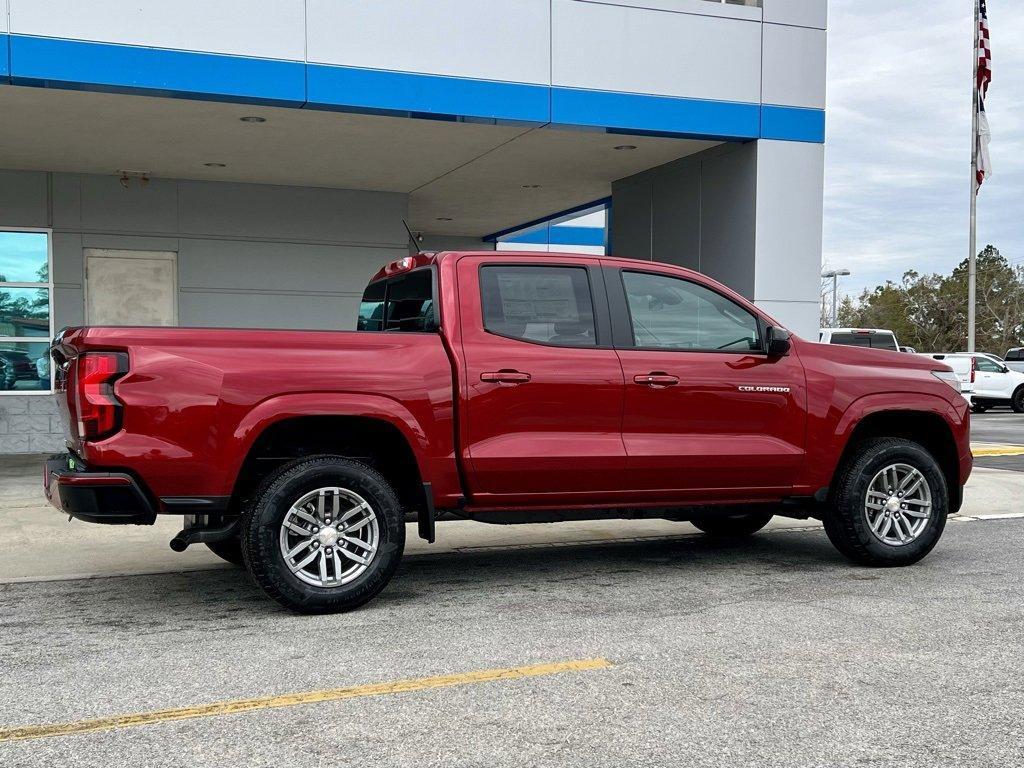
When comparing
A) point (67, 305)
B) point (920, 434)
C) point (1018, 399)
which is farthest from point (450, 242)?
point (920, 434)

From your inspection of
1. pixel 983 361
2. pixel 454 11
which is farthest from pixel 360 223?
pixel 983 361

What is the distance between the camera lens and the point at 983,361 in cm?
3031

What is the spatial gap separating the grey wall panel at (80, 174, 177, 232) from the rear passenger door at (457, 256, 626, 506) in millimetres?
10359

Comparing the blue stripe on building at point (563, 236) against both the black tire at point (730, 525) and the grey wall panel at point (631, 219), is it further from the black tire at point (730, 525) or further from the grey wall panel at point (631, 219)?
the black tire at point (730, 525)

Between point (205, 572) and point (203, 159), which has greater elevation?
point (203, 159)

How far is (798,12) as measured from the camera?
13.3 meters

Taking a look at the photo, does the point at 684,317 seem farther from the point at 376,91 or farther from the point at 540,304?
the point at 376,91

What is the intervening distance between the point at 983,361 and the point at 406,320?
1073 inches

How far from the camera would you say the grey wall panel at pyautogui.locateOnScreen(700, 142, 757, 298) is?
522 inches

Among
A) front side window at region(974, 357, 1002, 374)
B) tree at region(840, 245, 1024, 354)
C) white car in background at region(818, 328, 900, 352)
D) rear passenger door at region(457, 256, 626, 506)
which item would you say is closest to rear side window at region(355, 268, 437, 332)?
rear passenger door at region(457, 256, 626, 506)

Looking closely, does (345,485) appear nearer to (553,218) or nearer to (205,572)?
(205,572)

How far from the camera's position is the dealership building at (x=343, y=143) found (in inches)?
439

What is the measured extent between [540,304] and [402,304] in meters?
0.94

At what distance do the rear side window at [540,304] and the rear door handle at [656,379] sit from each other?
35 cm
